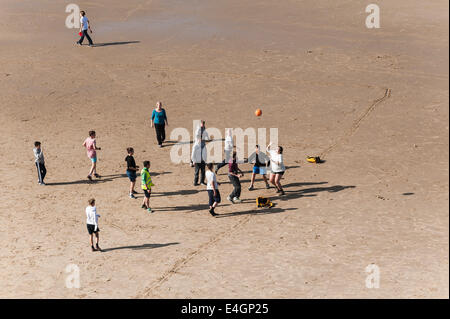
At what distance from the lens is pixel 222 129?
24734 millimetres

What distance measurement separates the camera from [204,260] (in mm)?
16109

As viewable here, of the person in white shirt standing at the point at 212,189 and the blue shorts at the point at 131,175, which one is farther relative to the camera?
the blue shorts at the point at 131,175

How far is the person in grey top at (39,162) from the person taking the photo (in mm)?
20406

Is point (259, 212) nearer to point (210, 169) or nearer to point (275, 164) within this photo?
point (275, 164)

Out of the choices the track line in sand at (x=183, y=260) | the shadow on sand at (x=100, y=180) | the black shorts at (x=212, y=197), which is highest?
the shadow on sand at (x=100, y=180)

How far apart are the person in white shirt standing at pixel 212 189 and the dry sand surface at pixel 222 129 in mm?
526

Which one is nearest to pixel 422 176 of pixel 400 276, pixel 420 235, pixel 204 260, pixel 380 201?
pixel 380 201

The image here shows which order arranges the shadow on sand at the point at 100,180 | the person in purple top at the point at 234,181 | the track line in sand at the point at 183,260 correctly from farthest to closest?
the shadow on sand at the point at 100,180 → the person in purple top at the point at 234,181 → the track line in sand at the point at 183,260

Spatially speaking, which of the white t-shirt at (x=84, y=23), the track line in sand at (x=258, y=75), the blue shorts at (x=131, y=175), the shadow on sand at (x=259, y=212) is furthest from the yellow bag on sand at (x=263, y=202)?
the white t-shirt at (x=84, y=23)

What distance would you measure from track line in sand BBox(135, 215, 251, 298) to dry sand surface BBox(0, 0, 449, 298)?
0.18 feet

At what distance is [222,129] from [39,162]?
294 inches

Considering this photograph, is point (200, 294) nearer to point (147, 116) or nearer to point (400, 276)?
point (400, 276)

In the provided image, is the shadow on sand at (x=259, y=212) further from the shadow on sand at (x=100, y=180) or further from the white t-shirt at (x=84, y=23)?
the white t-shirt at (x=84, y=23)

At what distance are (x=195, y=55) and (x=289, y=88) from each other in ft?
20.7
